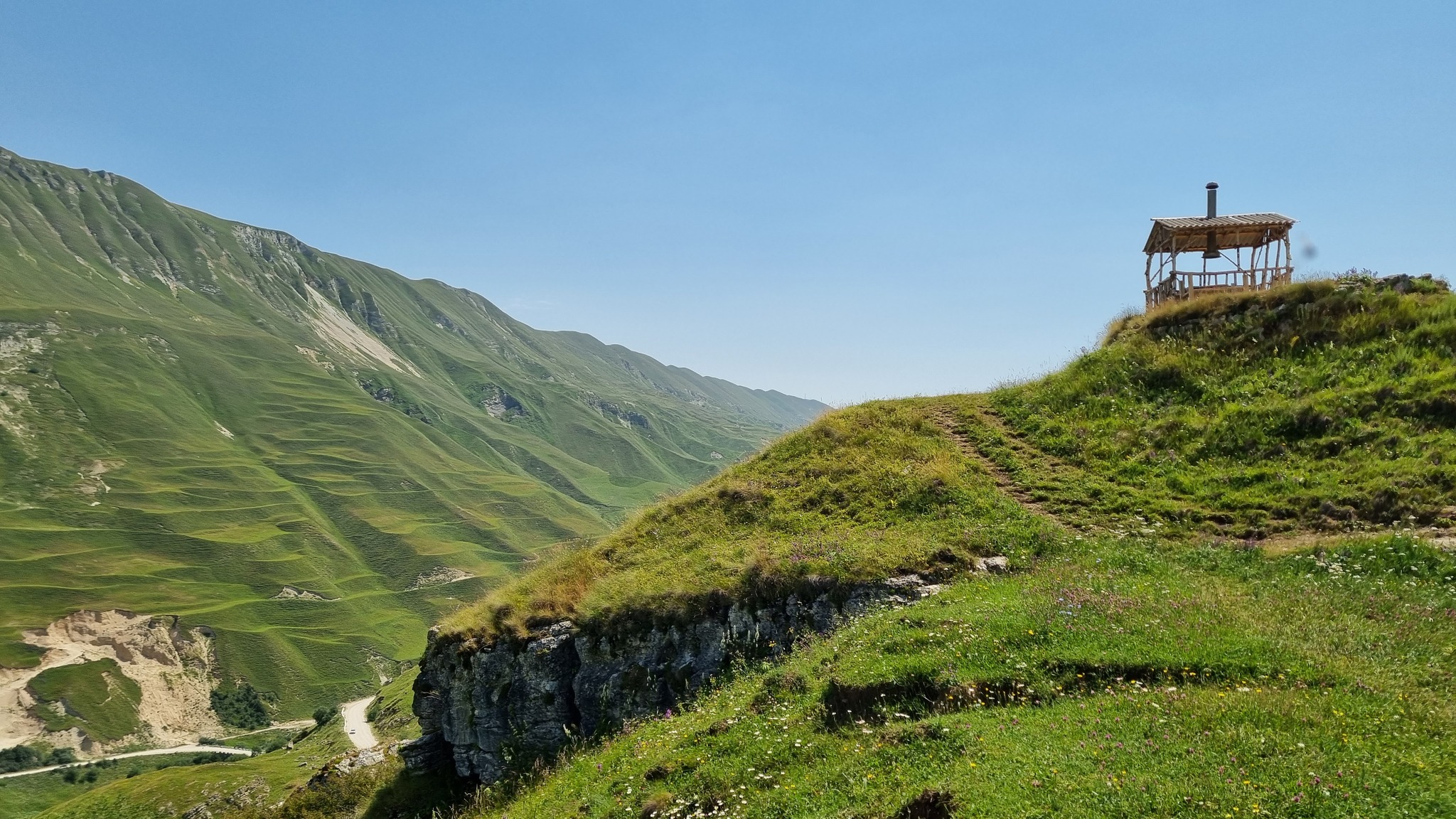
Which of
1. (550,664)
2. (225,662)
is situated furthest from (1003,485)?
(225,662)

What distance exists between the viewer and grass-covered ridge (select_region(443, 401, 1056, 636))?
20.3 metres

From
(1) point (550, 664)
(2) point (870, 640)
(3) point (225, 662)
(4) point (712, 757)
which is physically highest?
(2) point (870, 640)

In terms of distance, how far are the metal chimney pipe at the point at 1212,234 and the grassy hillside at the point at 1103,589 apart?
205 inches

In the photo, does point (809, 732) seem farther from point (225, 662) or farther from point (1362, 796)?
point (225, 662)

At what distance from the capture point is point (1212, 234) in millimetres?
31422

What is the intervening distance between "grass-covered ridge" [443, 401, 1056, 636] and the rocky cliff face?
0.56m

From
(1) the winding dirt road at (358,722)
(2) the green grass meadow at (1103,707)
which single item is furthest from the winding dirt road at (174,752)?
(2) the green grass meadow at (1103,707)

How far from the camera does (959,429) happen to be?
28953mm

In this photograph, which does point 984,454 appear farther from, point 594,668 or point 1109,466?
point 594,668

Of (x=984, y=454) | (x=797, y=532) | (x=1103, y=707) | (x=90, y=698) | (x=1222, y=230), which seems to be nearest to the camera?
(x=1103, y=707)

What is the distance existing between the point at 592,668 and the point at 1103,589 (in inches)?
578

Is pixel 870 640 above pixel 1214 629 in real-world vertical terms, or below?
below

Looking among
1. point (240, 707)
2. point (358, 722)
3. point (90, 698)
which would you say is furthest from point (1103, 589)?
point (90, 698)

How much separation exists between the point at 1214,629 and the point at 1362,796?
16.3 feet
